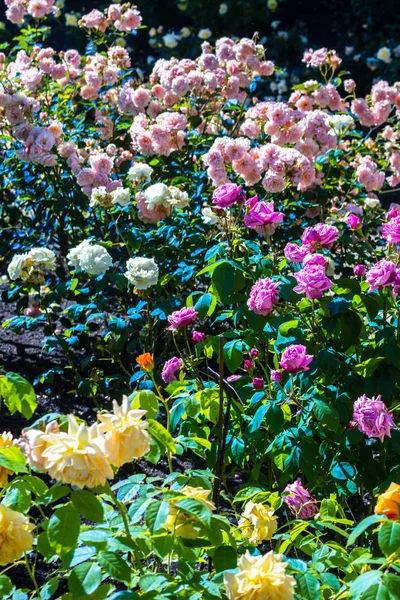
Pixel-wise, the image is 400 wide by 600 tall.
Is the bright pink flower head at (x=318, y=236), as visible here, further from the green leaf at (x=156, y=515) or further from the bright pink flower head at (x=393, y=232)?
the green leaf at (x=156, y=515)

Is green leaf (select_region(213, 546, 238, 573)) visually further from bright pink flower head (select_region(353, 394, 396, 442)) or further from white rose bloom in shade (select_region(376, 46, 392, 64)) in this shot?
white rose bloom in shade (select_region(376, 46, 392, 64))

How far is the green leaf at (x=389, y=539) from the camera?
3.53 feet

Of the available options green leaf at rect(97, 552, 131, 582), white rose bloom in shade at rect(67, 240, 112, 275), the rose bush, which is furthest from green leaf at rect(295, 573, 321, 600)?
white rose bloom in shade at rect(67, 240, 112, 275)

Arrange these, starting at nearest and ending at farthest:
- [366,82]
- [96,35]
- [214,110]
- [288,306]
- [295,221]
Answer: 1. [288,306]
2. [295,221]
3. [214,110]
4. [96,35]
5. [366,82]

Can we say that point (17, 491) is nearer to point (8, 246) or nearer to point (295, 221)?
point (295, 221)

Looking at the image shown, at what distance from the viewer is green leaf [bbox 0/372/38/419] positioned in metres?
1.35

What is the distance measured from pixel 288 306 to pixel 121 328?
87cm

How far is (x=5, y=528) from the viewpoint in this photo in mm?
1171

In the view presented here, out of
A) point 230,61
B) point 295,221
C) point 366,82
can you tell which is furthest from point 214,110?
point 366,82

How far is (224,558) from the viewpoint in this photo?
4.10ft

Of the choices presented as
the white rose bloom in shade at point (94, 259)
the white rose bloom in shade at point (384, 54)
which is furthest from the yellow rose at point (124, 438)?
the white rose bloom in shade at point (384, 54)

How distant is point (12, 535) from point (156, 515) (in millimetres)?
214

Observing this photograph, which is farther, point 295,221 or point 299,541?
point 295,221

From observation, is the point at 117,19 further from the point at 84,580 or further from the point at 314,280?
the point at 84,580
